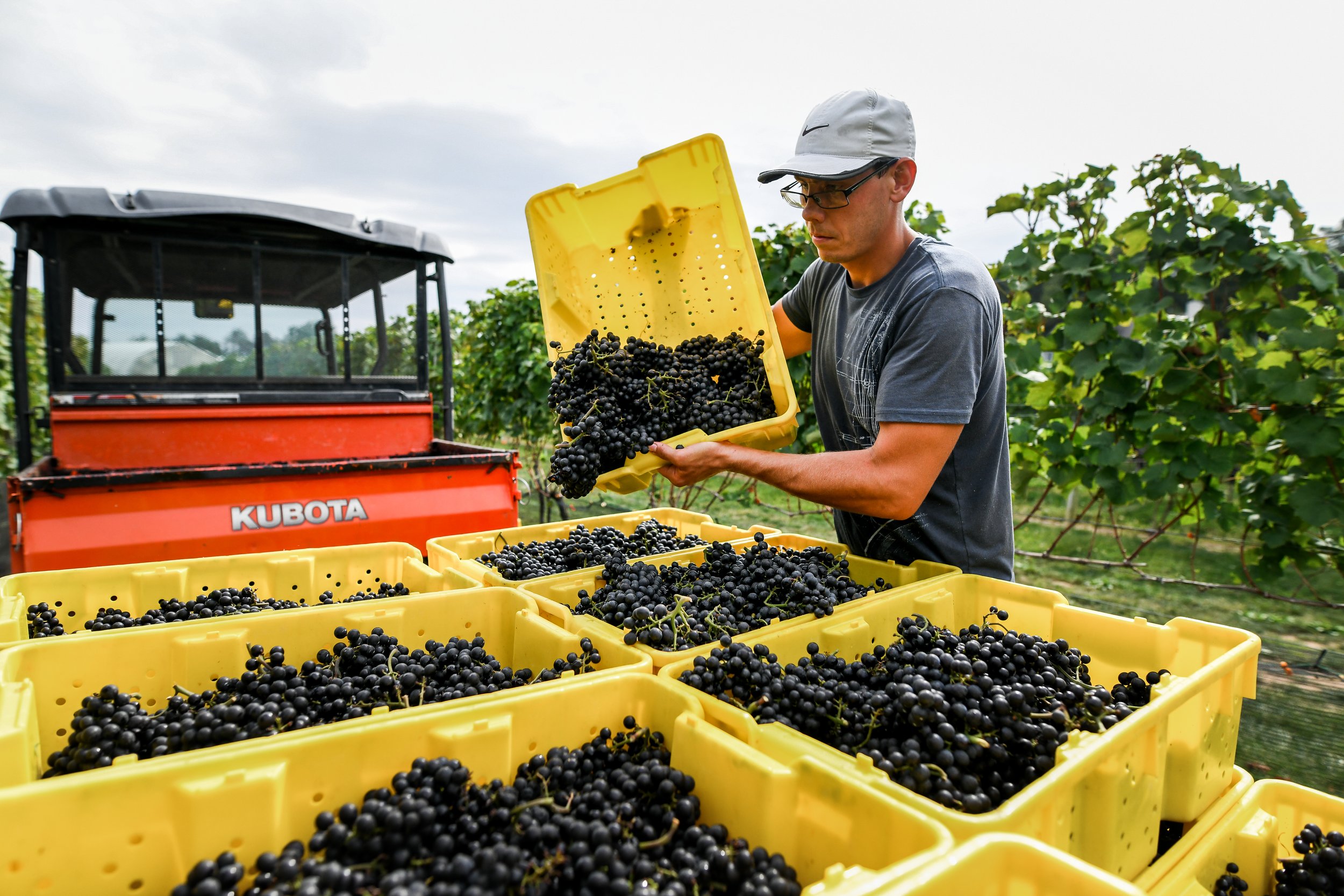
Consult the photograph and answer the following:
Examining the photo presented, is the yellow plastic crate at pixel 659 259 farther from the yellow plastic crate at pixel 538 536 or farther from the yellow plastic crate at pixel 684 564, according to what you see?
the yellow plastic crate at pixel 538 536

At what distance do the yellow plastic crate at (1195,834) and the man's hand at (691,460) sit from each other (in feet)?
4.03

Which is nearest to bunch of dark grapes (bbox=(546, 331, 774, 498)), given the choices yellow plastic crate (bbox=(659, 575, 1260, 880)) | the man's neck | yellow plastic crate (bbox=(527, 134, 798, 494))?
yellow plastic crate (bbox=(527, 134, 798, 494))

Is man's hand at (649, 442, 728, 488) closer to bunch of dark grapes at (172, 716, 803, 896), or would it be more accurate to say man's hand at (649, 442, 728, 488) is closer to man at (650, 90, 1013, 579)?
man at (650, 90, 1013, 579)

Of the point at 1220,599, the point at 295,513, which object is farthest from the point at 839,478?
the point at 1220,599

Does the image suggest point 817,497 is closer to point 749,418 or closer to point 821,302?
point 749,418

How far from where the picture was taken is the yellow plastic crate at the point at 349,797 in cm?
83

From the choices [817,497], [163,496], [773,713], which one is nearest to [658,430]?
[817,497]

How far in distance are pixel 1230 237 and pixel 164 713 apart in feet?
16.2

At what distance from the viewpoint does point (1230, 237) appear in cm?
392

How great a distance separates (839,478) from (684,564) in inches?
19.1

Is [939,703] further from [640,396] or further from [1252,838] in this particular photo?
[640,396]

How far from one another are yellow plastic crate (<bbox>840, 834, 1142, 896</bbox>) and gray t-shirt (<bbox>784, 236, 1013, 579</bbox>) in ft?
3.87

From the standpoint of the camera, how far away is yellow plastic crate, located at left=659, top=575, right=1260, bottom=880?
1007 mm

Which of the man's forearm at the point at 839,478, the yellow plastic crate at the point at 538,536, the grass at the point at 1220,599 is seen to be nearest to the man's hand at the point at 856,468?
the man's forearm at the point at 839,478
